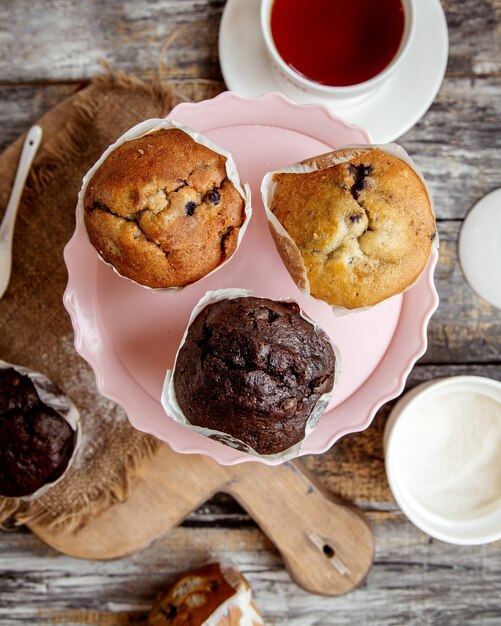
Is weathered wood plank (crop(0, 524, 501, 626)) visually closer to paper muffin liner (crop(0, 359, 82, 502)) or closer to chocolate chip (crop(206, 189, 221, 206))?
paper muffin liner (crop(0, 359, 82, 502))

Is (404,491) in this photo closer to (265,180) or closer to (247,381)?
(247,381)

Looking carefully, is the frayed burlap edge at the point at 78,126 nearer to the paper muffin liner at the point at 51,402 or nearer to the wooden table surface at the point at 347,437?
the wooden table surface at the point at 347,437

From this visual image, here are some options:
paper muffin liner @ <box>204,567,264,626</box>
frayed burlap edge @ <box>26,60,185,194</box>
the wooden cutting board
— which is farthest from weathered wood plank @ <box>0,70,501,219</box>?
paper muffin liner @ <box>204,567,264,626</box>

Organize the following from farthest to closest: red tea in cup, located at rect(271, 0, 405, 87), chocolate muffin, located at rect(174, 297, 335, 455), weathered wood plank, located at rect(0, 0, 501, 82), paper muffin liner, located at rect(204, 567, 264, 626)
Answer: weathered wood plank, located at rect(0, 0, 501, 82) < paper muffin liner, located at rect(204, 567, 264, 626) < red tea in cup, located at rect(271, 0, 405, 87) < chocolate muffin, located at rect(174, 297, 335, 455)

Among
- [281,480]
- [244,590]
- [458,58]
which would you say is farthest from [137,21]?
[244,590]

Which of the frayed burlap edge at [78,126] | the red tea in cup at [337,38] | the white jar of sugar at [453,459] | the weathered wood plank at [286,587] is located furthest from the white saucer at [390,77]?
the weathered wood plank at [286,587]

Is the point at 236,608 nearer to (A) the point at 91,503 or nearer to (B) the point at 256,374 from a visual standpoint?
(A) the point at 91,503
